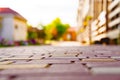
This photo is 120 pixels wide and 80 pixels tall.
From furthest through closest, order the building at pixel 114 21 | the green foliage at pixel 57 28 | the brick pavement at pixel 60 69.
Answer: the green foliage at pixel 57 28 < the building at pixel 114 21 < the brick pavement at pixel 60 69

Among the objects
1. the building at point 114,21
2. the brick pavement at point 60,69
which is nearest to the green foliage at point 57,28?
the building at point 114,21

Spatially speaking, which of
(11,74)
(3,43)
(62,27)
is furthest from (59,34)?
(11,74)

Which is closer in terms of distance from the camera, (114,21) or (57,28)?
(114,21)

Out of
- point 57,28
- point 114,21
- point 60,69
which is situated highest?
Answer: point 57,28

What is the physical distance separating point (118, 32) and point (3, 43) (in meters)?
8.56

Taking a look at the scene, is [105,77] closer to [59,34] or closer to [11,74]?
[11,74]

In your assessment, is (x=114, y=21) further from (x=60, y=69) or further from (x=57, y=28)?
(x=57, y=28)

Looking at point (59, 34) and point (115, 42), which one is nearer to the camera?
point (115, 42)

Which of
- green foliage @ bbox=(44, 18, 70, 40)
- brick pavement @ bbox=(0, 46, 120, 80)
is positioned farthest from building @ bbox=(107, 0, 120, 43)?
green foliage @ bbox=(44, 18, 70, 40)

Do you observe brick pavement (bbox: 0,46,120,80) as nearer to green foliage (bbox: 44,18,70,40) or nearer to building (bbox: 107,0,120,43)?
building (bbox: 107,0,120,43)

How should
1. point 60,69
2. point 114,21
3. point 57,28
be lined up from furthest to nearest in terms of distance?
point 57,28 → point 114,21 → point 60,69

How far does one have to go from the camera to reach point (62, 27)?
5169 cm

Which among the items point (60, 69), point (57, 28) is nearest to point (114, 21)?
point (60, 69)

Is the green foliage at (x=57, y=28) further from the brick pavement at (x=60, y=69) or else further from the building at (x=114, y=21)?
the brick pavement at (x=60, y=69)
